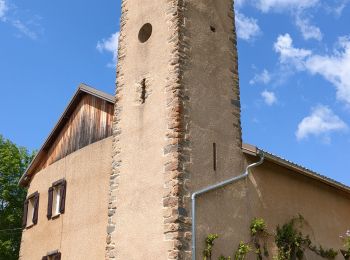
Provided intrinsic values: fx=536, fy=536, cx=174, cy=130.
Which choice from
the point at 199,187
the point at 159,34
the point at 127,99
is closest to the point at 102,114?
the point at 127,99

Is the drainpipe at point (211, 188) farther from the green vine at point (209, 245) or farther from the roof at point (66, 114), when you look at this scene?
the roof at point (66, 114)

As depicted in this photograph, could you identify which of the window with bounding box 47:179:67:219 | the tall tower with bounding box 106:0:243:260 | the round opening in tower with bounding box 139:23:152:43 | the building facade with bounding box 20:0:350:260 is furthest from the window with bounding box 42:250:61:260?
the round opening in tower with bounding box 139:23:152:43

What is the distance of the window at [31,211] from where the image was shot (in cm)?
1726

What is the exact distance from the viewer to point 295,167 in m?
13.3

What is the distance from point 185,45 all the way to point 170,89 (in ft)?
3.78

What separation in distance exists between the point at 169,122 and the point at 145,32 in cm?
298

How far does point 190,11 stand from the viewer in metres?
12.6

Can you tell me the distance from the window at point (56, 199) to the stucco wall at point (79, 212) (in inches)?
6.9

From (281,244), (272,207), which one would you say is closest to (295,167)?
(272,207)

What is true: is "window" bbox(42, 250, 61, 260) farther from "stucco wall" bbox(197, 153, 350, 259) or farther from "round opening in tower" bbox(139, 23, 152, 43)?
"round opening in tower" bbox(139, 23, 152, 43)

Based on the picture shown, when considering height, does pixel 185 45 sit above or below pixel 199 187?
above

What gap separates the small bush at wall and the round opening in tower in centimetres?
506

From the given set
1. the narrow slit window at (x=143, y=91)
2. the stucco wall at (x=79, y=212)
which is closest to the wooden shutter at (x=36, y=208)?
the stucco wall at (x=79, y=212)

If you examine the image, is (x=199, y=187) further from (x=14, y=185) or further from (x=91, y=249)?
(x=14, y=185)
